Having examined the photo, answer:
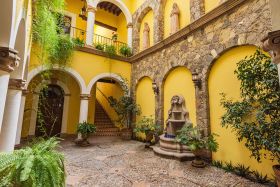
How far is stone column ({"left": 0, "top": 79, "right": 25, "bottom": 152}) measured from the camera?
10.2 ft

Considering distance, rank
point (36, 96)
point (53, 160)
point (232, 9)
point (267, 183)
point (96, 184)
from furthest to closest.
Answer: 1. point (36, 96)
2. point (232, 9)
3. point (267, 183)
4. point (96, 184)
5. point (53, 160)

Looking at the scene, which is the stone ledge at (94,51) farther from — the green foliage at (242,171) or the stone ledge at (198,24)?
the green foliage at (242,171)

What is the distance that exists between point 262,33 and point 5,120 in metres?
5.48

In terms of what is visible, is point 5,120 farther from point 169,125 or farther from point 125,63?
point 125,63

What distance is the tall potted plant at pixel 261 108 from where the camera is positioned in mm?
2865

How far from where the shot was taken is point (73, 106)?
9023mm

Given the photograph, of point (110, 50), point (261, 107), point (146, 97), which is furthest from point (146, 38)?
point (261, 107)

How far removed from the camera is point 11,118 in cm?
337

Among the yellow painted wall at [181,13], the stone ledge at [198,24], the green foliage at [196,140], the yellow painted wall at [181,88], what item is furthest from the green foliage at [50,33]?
the green foliage at [196,140]

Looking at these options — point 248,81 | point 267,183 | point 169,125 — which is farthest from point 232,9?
point 267,183

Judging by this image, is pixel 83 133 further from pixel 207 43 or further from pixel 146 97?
pixel 207 43

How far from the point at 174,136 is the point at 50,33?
15.4 ft

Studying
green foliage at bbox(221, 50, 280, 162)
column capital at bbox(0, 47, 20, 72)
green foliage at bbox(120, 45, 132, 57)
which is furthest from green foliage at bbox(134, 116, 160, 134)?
column capital at bbox(0, 47, 20, 72)

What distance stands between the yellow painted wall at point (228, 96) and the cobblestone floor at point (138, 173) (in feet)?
1.52
